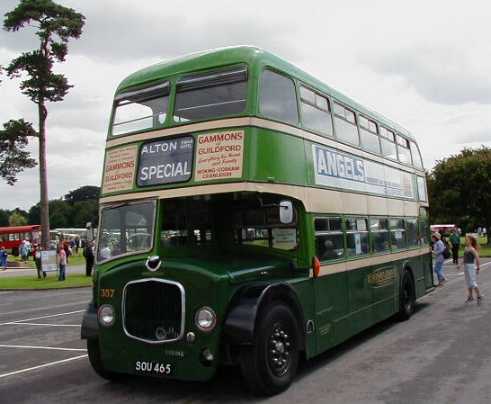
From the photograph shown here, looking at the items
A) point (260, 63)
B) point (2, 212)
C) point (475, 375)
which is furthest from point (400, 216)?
point (2, 212)

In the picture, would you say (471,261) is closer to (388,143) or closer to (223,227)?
(388,143)

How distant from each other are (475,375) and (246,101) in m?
4.35

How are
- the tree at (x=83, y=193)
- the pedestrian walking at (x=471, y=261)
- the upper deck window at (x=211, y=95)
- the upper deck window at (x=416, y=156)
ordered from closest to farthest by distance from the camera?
the upper deck window at (x=211, y=95), the pedestrian walking at (x=471, y=261), the upper deck window at (x=416, y=156), the tree at (x=83, y=193)

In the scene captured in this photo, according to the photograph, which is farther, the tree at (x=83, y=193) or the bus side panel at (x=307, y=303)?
the tree at (x=83, y=193)

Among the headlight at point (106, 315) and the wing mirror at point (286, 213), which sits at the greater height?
the wing mirror at point (286, 213)

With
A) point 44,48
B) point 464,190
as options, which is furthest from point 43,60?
point 464,190

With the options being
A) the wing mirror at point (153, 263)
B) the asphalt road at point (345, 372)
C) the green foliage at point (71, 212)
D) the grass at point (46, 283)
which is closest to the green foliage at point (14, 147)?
the grass at point (46, 283)

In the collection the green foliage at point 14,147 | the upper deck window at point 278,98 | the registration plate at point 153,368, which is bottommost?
the registration plate at point 153,368

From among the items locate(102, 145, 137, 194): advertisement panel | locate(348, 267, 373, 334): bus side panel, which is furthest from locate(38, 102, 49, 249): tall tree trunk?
locate(102, 145, 137, 194): advertisement panel

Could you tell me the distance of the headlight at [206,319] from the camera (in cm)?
631

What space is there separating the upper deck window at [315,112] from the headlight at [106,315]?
Result: 357 cm

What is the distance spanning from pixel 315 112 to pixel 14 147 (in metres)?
29.4

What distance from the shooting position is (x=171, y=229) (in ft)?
24.5

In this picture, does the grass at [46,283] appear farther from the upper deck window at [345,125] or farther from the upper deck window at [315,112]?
the upper deck window at [315,112]
